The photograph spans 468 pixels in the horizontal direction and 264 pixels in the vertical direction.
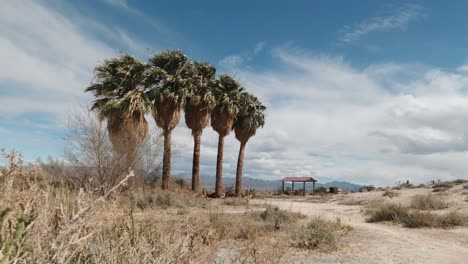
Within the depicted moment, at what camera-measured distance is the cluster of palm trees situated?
Result: 22.4 m

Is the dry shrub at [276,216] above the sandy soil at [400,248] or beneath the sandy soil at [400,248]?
above

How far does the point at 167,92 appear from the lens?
24.4m

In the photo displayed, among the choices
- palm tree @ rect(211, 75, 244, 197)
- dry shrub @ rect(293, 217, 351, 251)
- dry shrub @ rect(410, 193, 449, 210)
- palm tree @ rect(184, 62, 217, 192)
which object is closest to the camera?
dry shrub @ rect(293, 217, 351, 251)

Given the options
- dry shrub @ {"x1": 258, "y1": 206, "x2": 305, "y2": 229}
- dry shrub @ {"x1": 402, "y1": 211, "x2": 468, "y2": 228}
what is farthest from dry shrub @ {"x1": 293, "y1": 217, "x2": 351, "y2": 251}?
dry shrub @ {"x1": 402, "y1": 211, "x2": 468, "y2": 228}

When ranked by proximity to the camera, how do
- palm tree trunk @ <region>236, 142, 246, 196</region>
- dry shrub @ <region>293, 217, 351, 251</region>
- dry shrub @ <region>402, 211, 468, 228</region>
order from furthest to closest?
palm tree trunk @ <region>236, 142, 246, 196</region>, dry shrub @ <region>402, 211, 468, 228</region>, dry shrub @ <region>293, 217, 351, 251</region>

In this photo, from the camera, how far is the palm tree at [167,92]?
79.1 feet

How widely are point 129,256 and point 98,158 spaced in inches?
666

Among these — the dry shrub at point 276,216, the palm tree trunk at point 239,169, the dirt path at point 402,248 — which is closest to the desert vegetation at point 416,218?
the dirt path at point 402,248

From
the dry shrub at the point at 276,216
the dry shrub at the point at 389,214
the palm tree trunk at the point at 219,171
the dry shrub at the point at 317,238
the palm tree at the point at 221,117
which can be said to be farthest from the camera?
the palm tree at the point at 221,117

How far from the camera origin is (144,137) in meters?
23.0

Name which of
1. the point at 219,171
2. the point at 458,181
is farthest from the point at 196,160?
the point at 458,181

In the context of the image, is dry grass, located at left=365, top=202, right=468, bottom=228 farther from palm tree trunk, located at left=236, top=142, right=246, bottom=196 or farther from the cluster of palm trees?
palm tree trunk, located at left=236, top=142, right=246, bottom=196

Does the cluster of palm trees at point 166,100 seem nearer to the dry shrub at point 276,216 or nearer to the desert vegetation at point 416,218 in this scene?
the dry shrub at point 276,216

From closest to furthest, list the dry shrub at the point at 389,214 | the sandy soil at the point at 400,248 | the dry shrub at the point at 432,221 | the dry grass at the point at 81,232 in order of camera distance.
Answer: the dry grass at the point at 81,232 → the sandy soil at the point at 400,248 → the dry shrub at the point at 432,221 → the dry shrub at the point at 389,214
